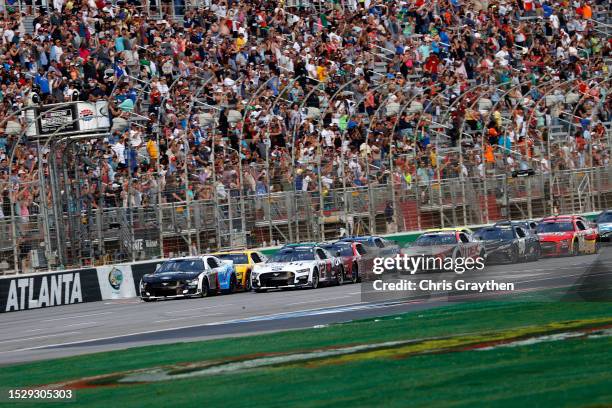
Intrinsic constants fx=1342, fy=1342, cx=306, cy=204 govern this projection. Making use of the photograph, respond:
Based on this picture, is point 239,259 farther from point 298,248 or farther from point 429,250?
point 429,250

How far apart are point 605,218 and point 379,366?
29.2 meters

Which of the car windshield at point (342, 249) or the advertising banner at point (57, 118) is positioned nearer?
the advertising banner at point (57, 118)

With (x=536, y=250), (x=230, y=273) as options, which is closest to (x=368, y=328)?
(x=230, y=273)

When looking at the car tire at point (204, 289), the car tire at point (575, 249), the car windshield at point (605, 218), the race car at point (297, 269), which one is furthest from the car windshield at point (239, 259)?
the car windshield at point (605, 218)

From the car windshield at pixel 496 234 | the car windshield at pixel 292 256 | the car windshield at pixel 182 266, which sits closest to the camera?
the car windshield at pixel 182 266

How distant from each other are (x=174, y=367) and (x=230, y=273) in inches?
723

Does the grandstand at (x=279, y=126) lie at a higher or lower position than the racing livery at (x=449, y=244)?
higher

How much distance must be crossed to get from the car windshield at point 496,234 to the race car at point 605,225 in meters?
3.73

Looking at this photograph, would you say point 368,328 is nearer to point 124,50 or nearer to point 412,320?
point 412,320

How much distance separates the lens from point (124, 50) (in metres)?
39.3

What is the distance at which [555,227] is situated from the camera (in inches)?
1617

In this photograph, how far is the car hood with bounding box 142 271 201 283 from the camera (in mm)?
34156

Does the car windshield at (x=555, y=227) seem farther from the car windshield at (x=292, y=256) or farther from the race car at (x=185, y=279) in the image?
the race car at (x=185, y=279)

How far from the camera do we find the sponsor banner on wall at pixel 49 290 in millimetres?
33906
